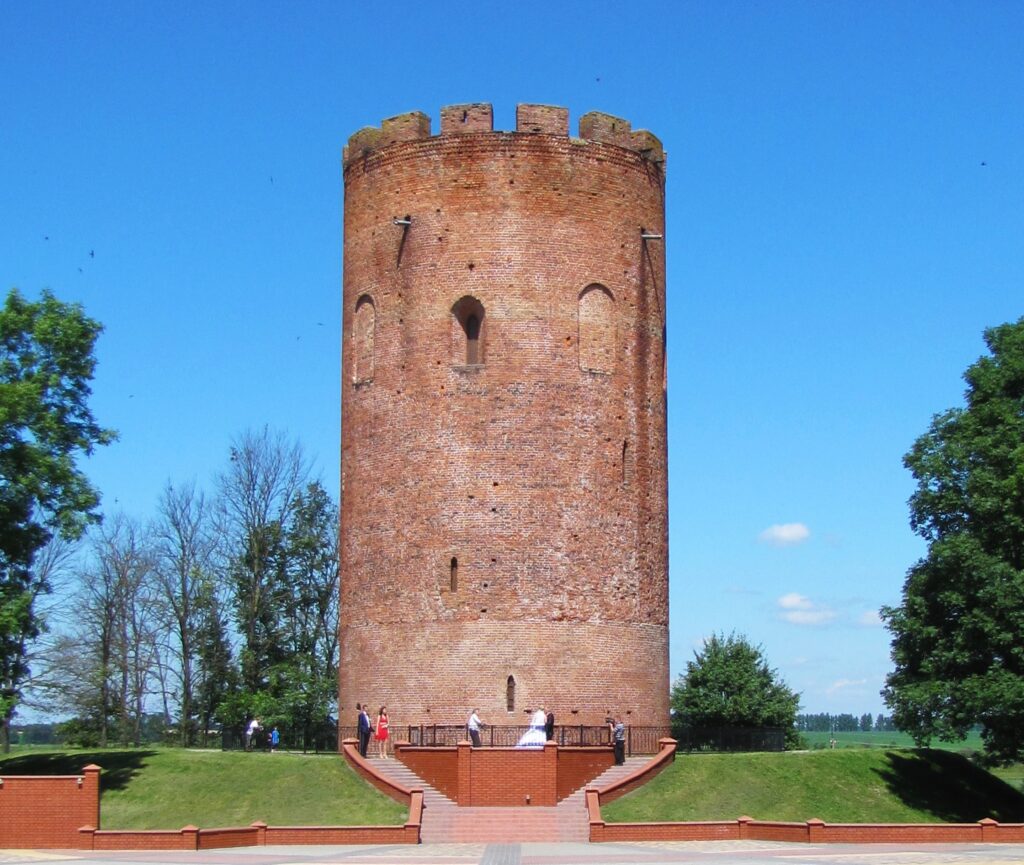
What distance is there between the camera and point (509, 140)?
32.8 meters

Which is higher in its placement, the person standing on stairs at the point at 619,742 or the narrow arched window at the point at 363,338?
the narrow arched window at the point at 363,338

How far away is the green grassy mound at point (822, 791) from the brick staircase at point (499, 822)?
78cm

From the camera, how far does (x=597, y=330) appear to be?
32.9 m

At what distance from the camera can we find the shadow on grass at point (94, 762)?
99.6 feet

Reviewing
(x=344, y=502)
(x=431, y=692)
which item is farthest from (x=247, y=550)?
(x=431, y=692)

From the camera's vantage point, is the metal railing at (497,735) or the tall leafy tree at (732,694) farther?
the tall leafy tree at (732,694)

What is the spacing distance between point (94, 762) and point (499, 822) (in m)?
9.92

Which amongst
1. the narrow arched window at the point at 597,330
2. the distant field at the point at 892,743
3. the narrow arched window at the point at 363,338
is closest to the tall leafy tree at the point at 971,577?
the distant field at the point at 892,743

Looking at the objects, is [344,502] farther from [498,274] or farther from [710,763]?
[710,763]

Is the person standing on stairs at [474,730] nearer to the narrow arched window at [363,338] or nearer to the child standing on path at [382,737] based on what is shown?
the child standing on path at [382,737]

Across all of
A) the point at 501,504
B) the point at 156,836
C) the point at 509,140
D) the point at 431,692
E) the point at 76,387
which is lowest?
the point at 156,836

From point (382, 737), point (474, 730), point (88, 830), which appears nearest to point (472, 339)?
point (474, 730)

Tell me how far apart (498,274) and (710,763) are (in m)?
10.8

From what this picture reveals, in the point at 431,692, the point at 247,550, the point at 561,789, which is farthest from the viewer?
the point at 247,550
